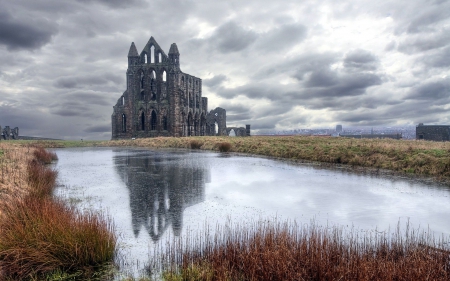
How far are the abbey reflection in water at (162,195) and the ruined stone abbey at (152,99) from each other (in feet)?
138

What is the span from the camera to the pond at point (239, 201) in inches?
289

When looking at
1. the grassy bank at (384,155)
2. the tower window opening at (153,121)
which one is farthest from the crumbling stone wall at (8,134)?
the grassy bank at (384,155)

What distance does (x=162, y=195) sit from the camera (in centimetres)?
1091

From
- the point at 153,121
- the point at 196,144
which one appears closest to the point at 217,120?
the point at 153,121

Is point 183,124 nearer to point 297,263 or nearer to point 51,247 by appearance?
point 51,247

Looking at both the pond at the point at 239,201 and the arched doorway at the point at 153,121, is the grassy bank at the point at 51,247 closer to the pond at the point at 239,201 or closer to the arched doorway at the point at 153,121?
the pond at the point at 239,201

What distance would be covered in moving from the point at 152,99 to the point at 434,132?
48868mm

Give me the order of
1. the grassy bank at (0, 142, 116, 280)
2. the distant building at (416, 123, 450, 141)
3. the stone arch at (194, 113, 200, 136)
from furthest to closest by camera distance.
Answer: the stone arch at (194, 113, 200, 136), the distant building at (416, 123, 450, 141), the grassy bank at (0, 142, 116, 280)

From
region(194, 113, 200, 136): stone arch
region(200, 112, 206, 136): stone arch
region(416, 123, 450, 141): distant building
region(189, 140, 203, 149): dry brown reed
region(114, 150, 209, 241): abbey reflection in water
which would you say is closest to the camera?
region(114, 150, 209, 241): abbey reflection in water

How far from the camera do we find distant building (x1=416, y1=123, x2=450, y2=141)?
178 ft

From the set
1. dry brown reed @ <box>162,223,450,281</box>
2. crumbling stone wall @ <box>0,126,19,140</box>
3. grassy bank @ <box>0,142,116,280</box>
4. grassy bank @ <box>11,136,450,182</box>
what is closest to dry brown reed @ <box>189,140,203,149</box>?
grassy bank @ <box>11,136,450,182</box>

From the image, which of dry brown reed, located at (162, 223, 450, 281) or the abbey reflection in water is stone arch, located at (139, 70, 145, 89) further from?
dry brown reed, located at (162, 223, 450, 281)

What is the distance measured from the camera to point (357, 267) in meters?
4.05

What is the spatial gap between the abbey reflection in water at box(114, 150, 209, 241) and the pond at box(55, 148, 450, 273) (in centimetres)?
2
